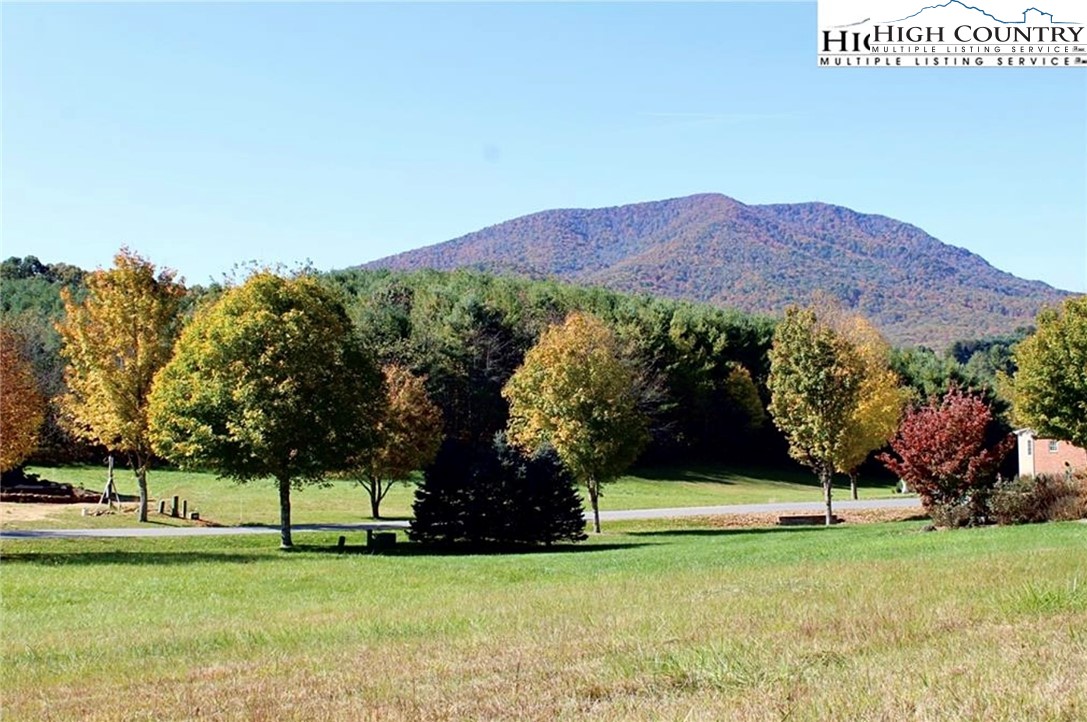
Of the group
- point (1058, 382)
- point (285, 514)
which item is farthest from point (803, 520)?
point (285, 514)

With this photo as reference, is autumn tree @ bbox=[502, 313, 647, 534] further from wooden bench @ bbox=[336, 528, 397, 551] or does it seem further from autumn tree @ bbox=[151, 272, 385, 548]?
autumn tree @ bbox=[151, 272, 385, 548]

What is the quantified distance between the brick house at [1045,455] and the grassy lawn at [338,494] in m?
8.96

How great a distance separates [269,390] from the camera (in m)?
34.8

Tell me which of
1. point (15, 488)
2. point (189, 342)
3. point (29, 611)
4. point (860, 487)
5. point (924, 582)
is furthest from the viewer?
point (860, 487)

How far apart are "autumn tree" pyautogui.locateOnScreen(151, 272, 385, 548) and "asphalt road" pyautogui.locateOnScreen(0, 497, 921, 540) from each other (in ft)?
17.5

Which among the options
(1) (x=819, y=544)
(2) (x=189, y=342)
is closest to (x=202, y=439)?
(2) (x=189, y=342)

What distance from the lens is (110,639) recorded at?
1410 cm

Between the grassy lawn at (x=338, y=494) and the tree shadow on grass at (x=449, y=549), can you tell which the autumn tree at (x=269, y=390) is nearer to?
the tree shadow on grass at (x=449, y=549)

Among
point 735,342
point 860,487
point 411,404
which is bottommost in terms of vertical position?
point 860,487

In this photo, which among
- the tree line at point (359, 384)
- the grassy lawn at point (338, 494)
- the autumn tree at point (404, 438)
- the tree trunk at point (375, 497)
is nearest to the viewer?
the tree line at point (359, 384)

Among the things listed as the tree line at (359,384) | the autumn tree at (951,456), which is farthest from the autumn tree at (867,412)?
the autumn tree at (951,456)

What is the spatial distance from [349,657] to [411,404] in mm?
44165

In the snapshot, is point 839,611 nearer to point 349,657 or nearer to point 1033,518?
point 349,657

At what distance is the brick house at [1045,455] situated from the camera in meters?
66.9
